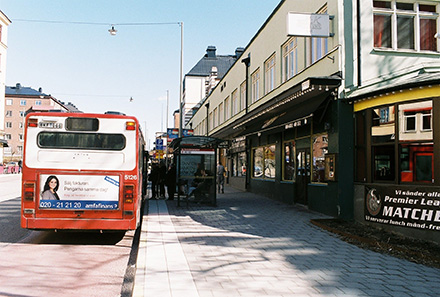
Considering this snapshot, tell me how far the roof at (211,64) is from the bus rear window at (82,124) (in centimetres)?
5722

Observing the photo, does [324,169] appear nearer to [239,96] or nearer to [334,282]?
[334,282]

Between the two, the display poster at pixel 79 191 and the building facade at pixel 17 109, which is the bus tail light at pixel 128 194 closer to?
the display poster at pixel 79 191

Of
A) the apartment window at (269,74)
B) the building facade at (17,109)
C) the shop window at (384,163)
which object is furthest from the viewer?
the building facade at (17,109)

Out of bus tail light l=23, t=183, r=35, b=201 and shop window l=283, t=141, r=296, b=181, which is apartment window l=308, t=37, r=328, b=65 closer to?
shop window l=283, t=141, r=296, b=181

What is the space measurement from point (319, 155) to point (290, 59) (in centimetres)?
479

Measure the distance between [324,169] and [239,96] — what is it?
1356 cm

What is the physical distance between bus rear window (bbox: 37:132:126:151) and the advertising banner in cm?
573

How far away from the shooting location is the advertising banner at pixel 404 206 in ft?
26.1

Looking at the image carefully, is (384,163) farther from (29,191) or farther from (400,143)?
(29,191)

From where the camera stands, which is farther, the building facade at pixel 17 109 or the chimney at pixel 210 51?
the building facade at pixel 17 109

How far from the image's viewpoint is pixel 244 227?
1030 centimetres

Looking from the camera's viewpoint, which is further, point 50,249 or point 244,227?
point 244,227

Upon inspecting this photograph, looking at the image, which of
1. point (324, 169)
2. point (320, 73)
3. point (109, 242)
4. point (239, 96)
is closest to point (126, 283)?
point (109, 242)

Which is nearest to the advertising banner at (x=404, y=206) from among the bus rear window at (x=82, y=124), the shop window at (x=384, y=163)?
the shop window at (x=384, y=163)
